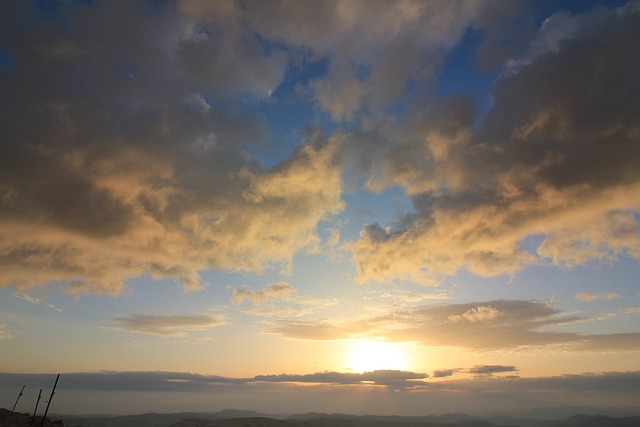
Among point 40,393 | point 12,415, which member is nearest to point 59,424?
point 12,415

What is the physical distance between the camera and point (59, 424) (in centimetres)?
8269

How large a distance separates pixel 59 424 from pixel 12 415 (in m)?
11.7

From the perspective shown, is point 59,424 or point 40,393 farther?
point 40,393

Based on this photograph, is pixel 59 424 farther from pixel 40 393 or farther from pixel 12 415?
pixel 40 393

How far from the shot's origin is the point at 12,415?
84125 millimetres

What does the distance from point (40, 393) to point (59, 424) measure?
31.6 metres

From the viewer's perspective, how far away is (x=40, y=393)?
106 meters

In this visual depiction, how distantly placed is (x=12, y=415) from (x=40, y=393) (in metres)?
24.3

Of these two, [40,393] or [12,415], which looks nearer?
[12,415]
